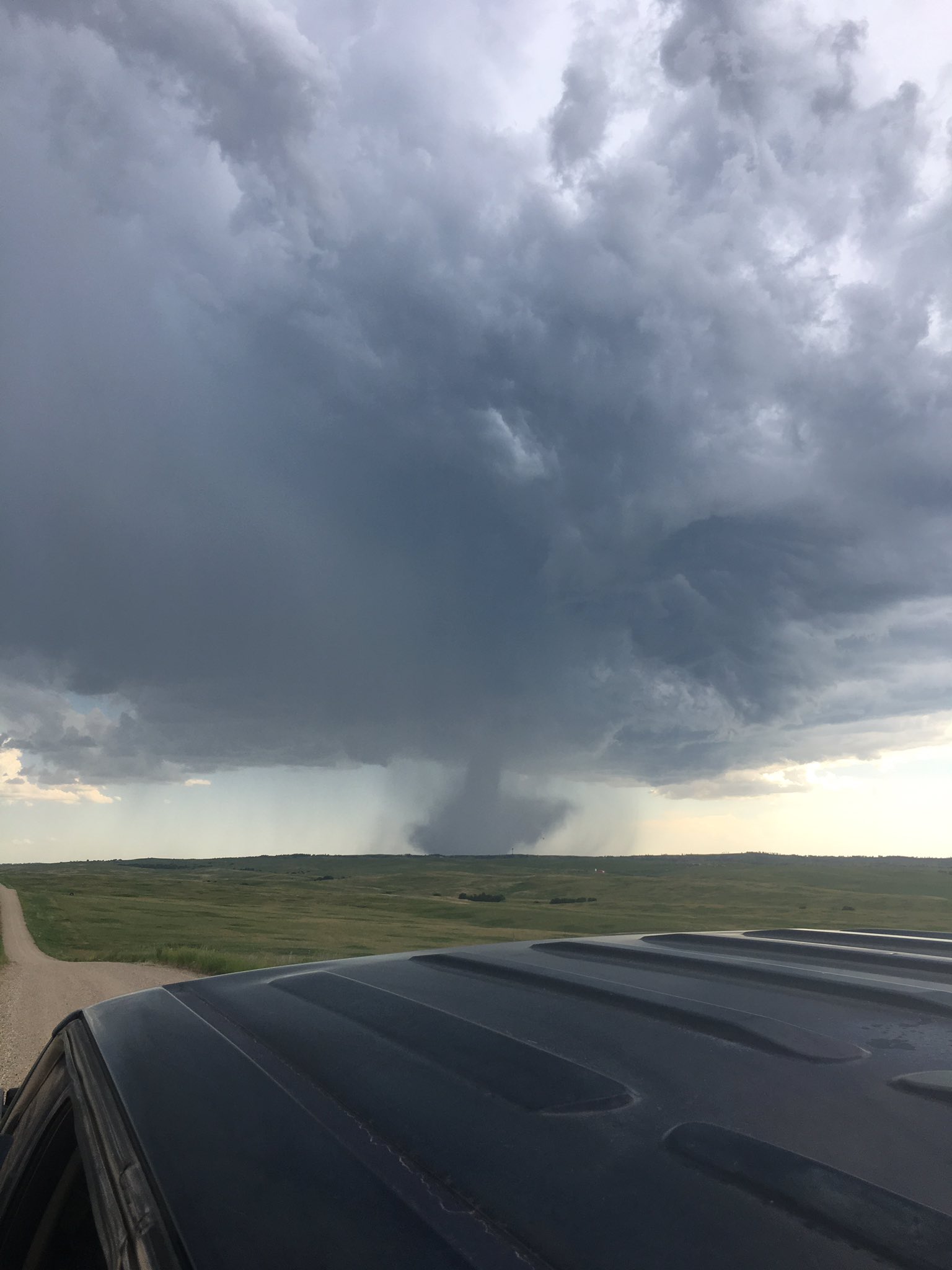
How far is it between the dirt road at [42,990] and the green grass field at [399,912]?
1.43 m

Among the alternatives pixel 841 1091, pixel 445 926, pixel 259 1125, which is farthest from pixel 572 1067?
pixel 445 926

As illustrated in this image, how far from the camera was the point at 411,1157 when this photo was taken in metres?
1.70

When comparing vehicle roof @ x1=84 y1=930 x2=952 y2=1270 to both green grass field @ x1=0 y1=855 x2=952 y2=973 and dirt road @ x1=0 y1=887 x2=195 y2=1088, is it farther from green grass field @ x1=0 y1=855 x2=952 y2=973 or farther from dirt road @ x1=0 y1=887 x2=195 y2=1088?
green grass field @ x1=0 y1=855 x2=952 y2=973

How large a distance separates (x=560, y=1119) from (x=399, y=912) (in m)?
74.9

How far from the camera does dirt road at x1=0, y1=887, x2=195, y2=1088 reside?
1917cm

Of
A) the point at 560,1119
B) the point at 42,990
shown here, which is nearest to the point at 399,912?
the point at 42,990

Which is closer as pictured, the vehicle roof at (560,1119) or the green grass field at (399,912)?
the vehicle roof at (560,1119)

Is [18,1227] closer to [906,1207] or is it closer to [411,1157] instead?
[411,1157]

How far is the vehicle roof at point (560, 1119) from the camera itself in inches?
54.2

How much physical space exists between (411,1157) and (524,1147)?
236mm

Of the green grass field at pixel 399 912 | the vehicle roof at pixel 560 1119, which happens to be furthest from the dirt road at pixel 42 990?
the vehicle roof at pixel 560 1119

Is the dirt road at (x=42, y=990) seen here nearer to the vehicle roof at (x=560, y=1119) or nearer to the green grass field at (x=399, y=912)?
the green grass field at (x=399, y=912)

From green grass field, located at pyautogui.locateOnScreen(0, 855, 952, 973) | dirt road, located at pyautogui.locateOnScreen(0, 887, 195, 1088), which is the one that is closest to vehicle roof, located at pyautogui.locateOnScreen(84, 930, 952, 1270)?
dirt road, located at pyautogui.locateOnScreen(0, 887, 195, 1088)

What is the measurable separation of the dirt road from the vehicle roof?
16.3 metres
